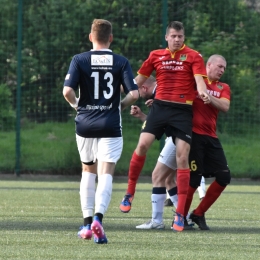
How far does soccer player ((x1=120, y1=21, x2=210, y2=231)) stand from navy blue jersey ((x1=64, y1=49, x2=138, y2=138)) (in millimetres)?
1074

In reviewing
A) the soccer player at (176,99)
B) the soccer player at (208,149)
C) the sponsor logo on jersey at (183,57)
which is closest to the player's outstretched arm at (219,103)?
the soccer player at (208,149)

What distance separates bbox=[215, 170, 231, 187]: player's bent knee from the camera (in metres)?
8.03

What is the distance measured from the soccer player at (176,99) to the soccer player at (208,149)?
0.60 ft

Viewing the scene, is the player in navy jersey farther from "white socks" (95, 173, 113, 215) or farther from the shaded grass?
the shaded grass

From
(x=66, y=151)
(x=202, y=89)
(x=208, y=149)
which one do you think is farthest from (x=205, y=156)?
(x=66, y=151)

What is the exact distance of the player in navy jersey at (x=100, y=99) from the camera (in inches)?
268

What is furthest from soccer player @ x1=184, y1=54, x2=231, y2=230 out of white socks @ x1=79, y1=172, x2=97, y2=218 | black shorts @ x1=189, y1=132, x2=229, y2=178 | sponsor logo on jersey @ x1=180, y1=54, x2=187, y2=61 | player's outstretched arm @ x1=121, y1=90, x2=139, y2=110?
white socks @ x1=79, y1=172, x2=97, y2=218

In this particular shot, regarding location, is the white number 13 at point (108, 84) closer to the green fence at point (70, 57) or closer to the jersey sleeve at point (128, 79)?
the jersey sleeve at point (128, 79)

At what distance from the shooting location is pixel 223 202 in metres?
11.4

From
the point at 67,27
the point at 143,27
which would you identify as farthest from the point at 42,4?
the point at 143,27

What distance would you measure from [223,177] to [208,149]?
0.30 metres

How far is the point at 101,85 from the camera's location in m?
6.85

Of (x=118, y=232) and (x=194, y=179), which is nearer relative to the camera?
(x=118, y=232)

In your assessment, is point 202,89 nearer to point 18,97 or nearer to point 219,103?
point 219,103
